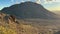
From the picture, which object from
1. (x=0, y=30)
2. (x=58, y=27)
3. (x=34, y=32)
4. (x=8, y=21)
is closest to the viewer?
(x=0, y=30)

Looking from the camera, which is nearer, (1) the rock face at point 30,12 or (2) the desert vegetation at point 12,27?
(2) the desert vegetation at point 12,27

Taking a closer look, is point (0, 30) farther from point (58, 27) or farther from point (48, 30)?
point (58, 27)

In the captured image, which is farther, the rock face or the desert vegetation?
the rock face

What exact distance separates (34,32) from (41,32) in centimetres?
117

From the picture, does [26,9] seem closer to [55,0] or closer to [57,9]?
[57,9]

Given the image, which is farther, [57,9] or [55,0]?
[57,9]

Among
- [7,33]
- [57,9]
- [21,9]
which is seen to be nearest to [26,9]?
[21,9]

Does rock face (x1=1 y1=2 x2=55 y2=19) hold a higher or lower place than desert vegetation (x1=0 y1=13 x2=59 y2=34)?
lower

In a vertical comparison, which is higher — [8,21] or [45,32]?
[8,21]

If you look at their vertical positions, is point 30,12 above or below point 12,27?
below

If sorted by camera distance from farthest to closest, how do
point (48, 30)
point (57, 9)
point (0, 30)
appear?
point (57, 9) < point (48, 30) < point (0, 30)

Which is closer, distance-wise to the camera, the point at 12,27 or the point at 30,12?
the point at 12,27

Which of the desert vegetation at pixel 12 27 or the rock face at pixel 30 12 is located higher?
the desert vegetation at pixel 12 27

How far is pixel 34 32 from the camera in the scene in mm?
19141
